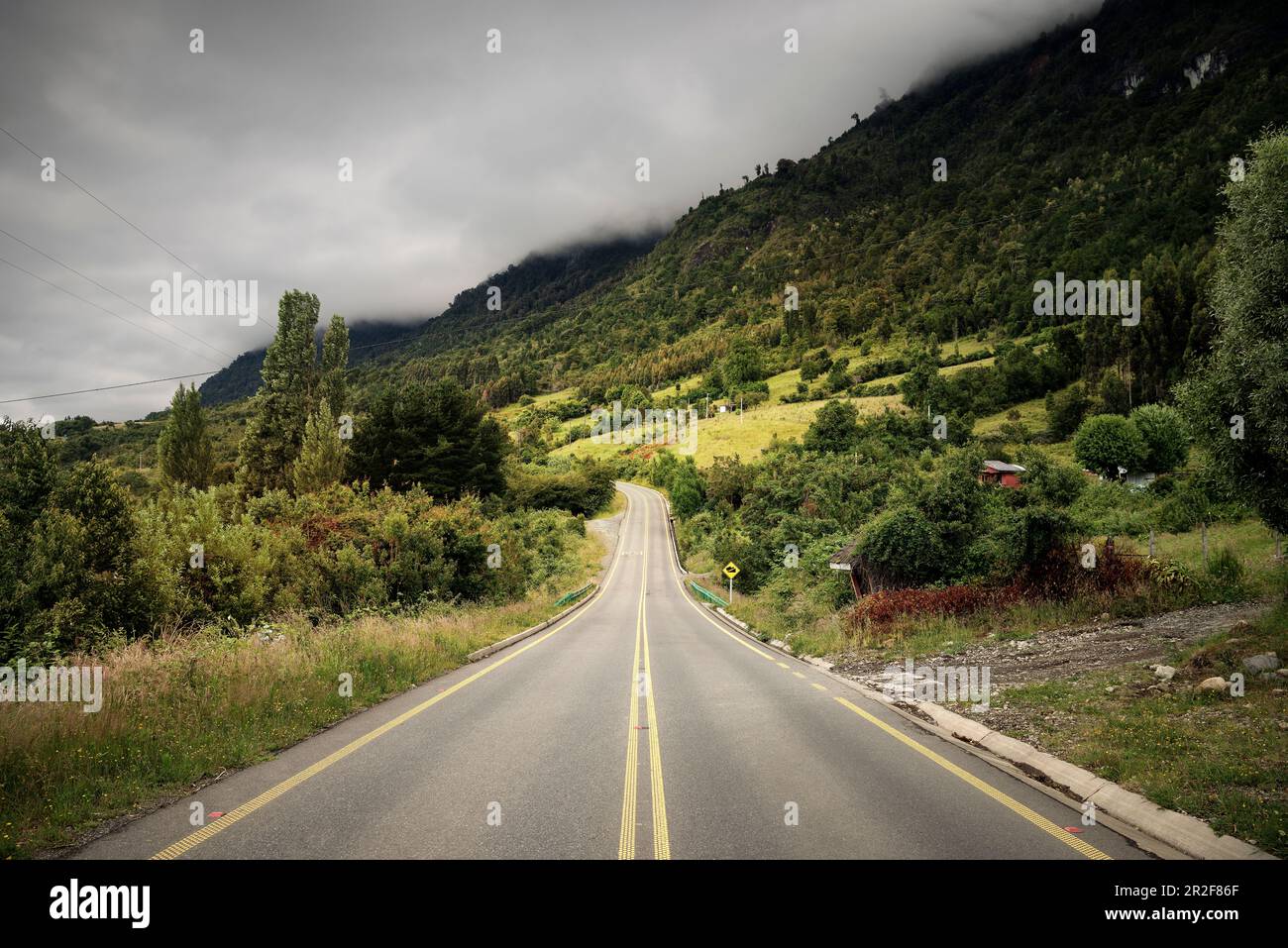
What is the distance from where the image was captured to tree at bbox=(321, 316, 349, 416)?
42.3 meters

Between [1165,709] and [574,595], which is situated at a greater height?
[1165,709]

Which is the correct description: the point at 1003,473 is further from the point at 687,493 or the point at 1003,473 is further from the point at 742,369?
the point at 742,369

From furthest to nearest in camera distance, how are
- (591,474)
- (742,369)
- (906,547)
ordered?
(742,369) → (591,474) → (906,547)

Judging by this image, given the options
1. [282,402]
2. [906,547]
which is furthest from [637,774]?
[282,402]

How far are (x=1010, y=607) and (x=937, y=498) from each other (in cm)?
511

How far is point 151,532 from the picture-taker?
15.9m

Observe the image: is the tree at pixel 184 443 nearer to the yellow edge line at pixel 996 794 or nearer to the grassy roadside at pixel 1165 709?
the grassy roadside at pixel 1165 709

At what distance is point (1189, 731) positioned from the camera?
646 centimetres

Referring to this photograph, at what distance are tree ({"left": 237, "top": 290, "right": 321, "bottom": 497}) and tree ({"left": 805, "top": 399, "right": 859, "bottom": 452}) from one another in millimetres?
56197

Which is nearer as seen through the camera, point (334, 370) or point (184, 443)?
point (184, 443)

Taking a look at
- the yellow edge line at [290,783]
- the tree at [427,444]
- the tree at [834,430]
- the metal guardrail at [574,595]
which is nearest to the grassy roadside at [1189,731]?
the yellow edge line at [290,783]

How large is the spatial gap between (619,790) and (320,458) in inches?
1373

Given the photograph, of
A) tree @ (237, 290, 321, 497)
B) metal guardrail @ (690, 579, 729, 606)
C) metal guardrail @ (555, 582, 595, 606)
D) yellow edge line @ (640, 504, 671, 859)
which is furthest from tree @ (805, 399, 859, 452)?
yellow edge line @ (640, 504, 671, 859)

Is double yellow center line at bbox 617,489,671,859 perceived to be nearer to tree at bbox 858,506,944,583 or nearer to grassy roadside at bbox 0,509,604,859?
grassy roadside at bbox 0,509,604,859
